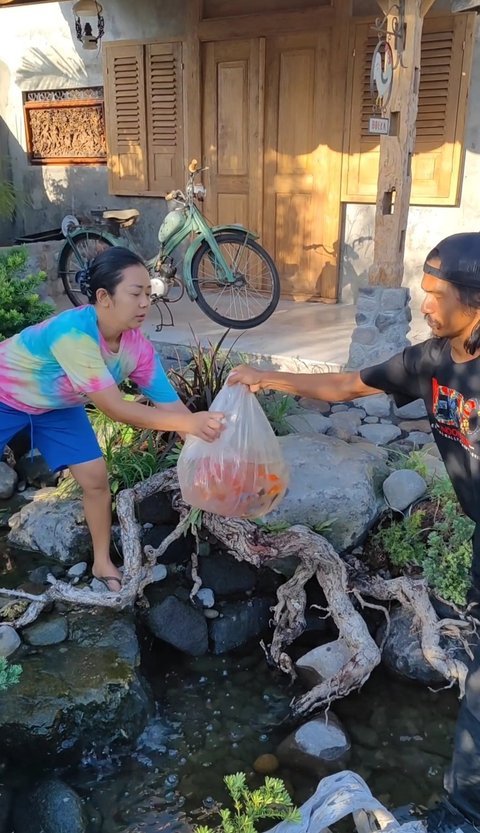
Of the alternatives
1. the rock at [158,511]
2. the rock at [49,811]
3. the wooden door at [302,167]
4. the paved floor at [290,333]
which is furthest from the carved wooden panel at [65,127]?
the rock at [49,811]

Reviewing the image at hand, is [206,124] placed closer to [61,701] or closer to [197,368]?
[197,368]

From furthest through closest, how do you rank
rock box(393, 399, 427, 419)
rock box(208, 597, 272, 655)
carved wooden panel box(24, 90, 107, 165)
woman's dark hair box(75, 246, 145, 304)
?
carved wooden panel box(24, 90, 107, 165) < rock box(393, 399, 427, 419) < rock box(208, 597, 272, 655) < woman's dark hair box(75, 246, 145, 304)

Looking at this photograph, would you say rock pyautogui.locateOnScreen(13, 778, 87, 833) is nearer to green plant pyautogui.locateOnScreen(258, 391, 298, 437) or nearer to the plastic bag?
the plastic bag

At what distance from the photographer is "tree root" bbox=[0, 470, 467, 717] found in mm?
2941

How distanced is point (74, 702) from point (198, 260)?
13.1 feet

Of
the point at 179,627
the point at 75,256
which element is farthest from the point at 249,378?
the point at 75,256

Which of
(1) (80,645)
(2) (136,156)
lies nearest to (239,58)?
(2) (136,156)

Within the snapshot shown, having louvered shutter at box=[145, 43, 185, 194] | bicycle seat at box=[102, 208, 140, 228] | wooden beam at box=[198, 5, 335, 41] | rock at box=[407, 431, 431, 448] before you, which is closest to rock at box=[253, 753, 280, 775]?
rock at box=[407, 431, 431, 448]

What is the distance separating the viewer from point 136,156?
7.78m

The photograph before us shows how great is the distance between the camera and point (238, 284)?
5953 mm

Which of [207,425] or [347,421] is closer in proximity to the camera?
[207,425]

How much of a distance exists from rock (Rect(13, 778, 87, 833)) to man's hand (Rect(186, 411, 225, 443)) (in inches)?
50.8

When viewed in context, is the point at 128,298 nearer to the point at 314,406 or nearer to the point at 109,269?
the point at 109,269

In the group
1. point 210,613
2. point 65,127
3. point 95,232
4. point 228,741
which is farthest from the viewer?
point 65,127
